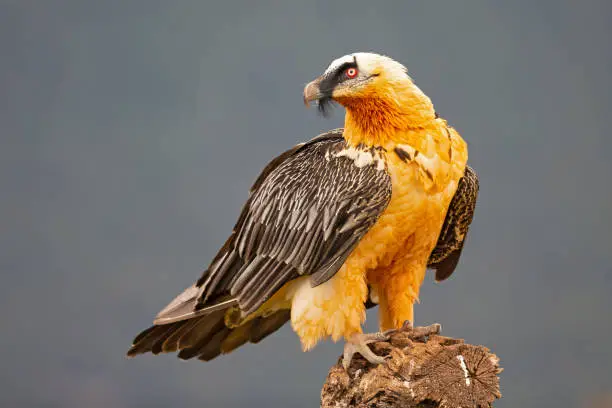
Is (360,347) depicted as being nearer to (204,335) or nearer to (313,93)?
(204,335)

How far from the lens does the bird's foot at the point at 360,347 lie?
6434 millimetres

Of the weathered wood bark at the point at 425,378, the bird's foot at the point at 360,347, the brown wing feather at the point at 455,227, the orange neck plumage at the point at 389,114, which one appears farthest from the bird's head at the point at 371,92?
the weathered wood bark at the point at 425,378


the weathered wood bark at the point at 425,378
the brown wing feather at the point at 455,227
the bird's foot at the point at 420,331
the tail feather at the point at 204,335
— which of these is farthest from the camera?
the tail feather at the point at 204,335

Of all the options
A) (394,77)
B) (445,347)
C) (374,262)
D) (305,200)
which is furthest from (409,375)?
(394,77)

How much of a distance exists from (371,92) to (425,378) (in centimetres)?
183

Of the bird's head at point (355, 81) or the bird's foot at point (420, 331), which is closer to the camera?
the bird's head at point (355, 81)

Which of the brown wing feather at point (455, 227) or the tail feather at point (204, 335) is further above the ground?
the brown wing feather at point (455, 227)

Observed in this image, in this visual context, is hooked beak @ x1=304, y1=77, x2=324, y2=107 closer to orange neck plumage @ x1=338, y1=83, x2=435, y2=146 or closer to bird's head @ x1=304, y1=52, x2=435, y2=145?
bird's head @ x1=304, y1=52, x2=435, y2=145

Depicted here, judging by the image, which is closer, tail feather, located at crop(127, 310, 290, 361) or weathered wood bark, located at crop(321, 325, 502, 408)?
weathered wood bark, located at crop(321, 325, 502, 408)

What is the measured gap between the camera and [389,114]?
20.9ft

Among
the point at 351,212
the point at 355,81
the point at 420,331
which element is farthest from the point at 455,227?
the point at 355,81

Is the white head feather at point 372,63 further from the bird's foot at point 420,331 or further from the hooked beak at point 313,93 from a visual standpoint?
the bird's foot at point 420,331

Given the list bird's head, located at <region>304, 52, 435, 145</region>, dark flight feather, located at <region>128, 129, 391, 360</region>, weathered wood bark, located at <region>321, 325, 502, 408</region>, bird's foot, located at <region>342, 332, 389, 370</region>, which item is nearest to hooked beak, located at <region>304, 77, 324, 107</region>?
bird's head, located at <region>304, 52, 435, 145</region>

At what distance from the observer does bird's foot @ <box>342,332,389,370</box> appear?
21.1ft
